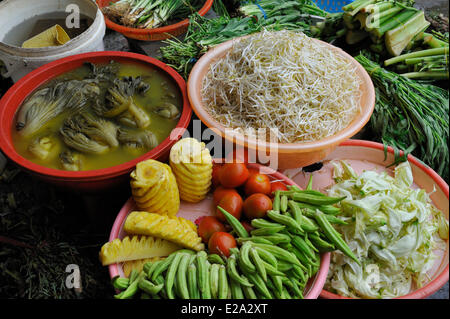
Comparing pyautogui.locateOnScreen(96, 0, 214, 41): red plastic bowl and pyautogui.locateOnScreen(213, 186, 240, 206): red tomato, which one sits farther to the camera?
pyautogui.locateOnScreen(96, 0, 214, 41): red plastic bowl

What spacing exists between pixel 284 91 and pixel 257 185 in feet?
2.49

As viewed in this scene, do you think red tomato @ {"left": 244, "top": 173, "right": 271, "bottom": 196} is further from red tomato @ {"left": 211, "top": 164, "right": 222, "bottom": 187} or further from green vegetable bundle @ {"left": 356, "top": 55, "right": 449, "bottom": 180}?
green vegetable bundle @ {"left": 356, "top": 55, "right": 449, "bottom": 180}

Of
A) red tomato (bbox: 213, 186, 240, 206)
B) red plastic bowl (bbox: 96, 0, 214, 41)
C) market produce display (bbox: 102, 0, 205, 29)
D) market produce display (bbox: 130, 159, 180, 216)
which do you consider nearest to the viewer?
market produce display (bbox: 130, 159, 180, 216)

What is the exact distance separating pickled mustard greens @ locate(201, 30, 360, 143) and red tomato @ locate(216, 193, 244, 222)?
56 cm

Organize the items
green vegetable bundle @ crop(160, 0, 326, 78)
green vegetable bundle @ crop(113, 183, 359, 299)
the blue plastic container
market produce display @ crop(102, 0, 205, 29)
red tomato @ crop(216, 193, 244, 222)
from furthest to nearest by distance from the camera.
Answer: the blue plastic container
market produce display @ crop(102, 0, 205, 29)
green vegetable bundle @ crop(160, 0, 326, 78)
red tomato @ crop(216, 193, 244, 222)
green vegetable bundle @ crop(113, 183, 359, 299)

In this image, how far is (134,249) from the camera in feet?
7.43

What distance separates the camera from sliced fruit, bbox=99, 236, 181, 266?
221cm

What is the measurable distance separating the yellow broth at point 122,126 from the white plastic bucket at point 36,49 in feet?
0.90

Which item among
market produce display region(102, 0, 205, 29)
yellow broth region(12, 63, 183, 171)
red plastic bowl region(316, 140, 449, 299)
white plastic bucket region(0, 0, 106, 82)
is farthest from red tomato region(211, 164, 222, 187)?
market produce display region(102, 0, 205, 29)

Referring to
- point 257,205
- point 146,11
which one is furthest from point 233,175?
point 146,11

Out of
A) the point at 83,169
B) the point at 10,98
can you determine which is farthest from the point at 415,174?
the point at 10,98
